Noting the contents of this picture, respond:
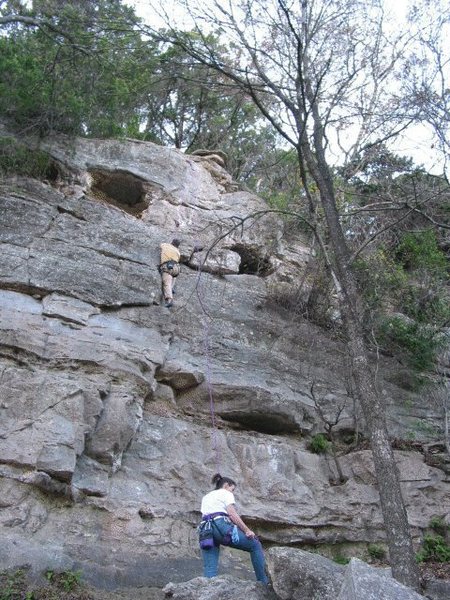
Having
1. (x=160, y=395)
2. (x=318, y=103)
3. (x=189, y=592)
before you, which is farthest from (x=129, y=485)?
(x=318, y=103)

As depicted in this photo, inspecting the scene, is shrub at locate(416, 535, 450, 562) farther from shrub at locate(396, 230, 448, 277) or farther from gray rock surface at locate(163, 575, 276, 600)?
shrub at locate(396, 230, 448, 277)

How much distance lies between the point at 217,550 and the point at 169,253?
6.25m

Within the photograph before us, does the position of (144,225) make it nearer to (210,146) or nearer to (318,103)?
(318,103)

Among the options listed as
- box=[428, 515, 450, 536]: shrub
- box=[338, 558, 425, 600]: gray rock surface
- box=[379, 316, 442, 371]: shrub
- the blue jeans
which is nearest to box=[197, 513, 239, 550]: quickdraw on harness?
the blue jeans

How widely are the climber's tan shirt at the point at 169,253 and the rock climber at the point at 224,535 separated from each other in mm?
5604

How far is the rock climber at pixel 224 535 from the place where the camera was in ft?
22.4

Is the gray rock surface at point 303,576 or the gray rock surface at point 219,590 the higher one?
the gray rock surface at point 303,576

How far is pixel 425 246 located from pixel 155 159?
20.5ft

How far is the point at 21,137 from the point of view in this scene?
13.0 metres

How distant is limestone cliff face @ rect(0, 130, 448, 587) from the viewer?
7605mm

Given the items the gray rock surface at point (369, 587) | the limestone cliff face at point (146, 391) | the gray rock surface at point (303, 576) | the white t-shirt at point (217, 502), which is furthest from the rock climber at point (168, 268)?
the gray rock surface at point (369, 587)

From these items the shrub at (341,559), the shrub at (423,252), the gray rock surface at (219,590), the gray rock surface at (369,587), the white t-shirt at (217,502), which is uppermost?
the shrub at (423,252)

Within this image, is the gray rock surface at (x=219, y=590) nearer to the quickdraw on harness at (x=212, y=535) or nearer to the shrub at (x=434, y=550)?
the quickdraw on harness at (x=212, y=535)

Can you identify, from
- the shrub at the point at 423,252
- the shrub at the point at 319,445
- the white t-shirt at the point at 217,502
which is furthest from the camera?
the shrub at the point at 423,252
